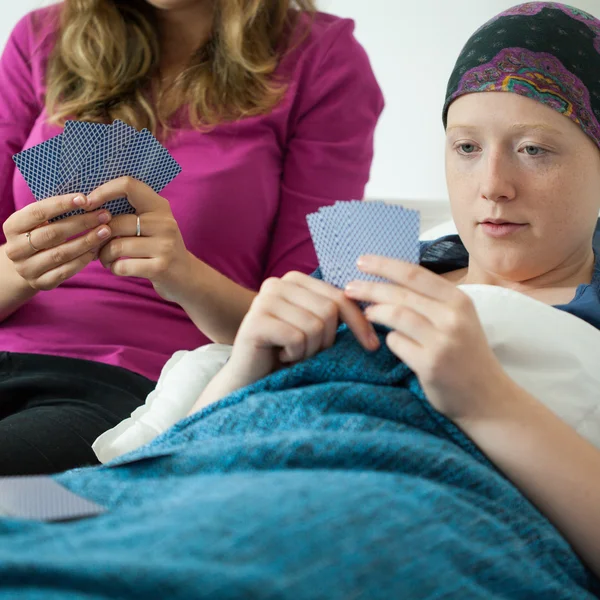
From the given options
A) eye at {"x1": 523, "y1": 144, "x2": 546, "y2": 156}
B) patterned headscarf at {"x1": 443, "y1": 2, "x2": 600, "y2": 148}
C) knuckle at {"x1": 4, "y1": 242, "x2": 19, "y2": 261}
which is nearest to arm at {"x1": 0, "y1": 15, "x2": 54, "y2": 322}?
knuckle at {"x1": 4, "y1": 242, "x2": 19, "y2": 261}

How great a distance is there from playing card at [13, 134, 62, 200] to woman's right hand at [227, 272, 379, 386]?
1.39 ft

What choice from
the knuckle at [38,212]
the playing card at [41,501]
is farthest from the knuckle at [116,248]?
the playing card at [41,501]

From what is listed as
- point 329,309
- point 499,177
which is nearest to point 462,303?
point 329,309

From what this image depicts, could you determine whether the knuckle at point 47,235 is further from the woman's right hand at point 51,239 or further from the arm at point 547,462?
the arm at point 547,462

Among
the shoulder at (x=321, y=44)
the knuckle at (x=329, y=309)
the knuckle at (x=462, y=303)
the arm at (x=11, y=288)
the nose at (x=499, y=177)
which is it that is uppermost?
the shoulder at (x=321, y=44)

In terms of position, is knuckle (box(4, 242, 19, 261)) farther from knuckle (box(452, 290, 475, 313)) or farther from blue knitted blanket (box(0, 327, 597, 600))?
knuckle (box(452, 290, 475, 313))

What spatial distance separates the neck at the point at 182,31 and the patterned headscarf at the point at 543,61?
2.30ft

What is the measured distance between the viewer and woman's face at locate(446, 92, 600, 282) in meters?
1.12

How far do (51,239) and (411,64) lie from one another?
1863mm

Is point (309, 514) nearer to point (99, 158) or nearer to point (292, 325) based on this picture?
point (292, 325)

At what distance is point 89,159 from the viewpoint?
1.29 meters

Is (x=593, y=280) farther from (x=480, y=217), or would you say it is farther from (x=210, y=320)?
(x=210, y=320)

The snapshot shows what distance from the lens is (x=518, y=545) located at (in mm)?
797

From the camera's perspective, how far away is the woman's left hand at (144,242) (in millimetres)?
1346
